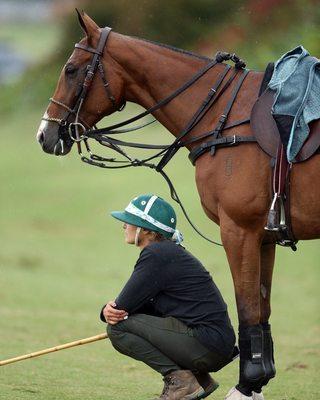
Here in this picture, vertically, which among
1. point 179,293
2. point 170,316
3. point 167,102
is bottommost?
point 170,316

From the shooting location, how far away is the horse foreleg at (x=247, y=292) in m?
6.68

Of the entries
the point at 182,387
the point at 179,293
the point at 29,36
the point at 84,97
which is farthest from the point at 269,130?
the point at 29,36

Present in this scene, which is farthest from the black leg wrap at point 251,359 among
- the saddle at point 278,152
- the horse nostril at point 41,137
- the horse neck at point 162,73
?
the horse nostril at point 41,137

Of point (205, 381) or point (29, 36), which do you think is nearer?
point (205, 381)

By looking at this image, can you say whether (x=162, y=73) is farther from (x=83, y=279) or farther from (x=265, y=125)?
(x=83, y=279)

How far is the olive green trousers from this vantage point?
657 cm

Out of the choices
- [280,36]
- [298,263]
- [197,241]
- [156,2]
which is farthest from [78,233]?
[156,2]

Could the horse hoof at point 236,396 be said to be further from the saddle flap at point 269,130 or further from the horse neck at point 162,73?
the horse neck at point 162,73

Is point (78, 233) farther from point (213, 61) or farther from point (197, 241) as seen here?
point (213, 61)

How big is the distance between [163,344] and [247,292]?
2.02 ft

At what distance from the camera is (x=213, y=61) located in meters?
7.04

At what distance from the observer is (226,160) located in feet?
22.1

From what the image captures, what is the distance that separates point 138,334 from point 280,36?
69.6 ft

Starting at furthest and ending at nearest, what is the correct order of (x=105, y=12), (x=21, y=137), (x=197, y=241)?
(x=105, y=12) < (x=21, y=137) < (x=197, y=241)
